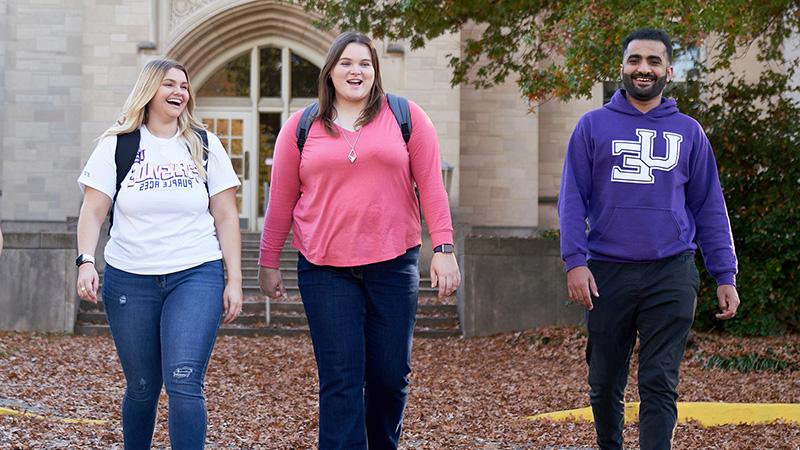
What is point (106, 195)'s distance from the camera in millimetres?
4902

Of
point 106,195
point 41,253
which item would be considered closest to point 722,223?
point 106,195

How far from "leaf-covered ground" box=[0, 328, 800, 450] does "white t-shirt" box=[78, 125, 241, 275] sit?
225cm

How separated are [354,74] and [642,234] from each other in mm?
1370

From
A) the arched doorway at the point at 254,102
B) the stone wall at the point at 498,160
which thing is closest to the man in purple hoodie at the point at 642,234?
the stone wall at the point at 498,160

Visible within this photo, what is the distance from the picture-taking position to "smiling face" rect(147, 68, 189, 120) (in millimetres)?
4973

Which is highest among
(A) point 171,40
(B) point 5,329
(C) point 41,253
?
(A) point 171,40

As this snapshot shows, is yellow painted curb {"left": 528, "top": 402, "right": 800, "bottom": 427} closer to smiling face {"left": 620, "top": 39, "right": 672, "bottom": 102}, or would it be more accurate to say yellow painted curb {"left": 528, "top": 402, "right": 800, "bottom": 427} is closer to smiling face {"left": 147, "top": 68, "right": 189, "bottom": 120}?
smiling face {"left": 620, "top": 39, "right": 672, "bottom": 102}

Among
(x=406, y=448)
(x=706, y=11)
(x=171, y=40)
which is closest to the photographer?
(x=406, y=448)

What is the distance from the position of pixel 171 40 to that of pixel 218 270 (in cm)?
1748

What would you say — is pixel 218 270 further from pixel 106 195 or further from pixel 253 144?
pixel 253 144

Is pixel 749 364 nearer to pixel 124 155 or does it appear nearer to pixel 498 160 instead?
pixel 124 155

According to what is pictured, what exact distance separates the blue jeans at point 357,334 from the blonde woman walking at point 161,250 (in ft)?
1.33

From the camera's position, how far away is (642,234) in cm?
505

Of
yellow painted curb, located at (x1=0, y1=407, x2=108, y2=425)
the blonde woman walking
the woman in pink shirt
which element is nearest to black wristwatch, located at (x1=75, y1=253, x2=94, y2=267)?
the blonde woman walking
